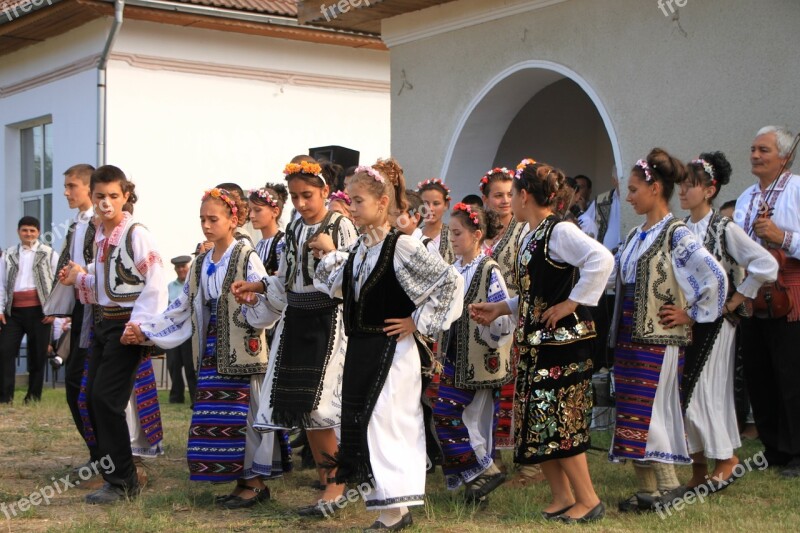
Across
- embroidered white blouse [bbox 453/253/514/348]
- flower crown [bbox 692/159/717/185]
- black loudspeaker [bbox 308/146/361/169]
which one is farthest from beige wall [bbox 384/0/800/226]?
embroidered white blouse [bbox 453/253/514/348]

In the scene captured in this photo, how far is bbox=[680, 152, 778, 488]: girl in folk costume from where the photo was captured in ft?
19.6

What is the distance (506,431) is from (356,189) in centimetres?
198

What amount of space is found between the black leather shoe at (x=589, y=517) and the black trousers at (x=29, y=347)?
8.28 metres

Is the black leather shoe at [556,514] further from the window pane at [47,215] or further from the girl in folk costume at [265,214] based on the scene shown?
the window pane at [47,215]

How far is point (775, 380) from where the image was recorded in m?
7.11

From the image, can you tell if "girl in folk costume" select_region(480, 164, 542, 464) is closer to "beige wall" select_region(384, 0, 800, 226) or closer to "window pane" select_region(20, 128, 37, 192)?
"beige wall" select_region(384, 0, 800, 226)

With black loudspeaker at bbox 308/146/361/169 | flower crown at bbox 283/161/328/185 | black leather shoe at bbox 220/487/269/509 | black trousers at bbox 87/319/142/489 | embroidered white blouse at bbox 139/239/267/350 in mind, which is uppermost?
black loudspeaker at bbox 308/146/361/169

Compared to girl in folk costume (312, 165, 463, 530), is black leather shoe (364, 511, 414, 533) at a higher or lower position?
lower

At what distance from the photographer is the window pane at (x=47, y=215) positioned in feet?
55.2

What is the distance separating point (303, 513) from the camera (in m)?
5.81

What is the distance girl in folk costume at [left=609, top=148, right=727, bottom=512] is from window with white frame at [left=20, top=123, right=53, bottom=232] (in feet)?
41.6

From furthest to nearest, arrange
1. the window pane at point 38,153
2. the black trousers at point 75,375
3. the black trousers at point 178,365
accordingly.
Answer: the window pane at point 38,153 → the black trousers at point 178,365 → the black trousers at point 75,375

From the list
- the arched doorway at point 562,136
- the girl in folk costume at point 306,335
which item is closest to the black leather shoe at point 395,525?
the girl in folk costume at point 306,335

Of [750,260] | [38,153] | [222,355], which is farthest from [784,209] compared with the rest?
[38,153]
